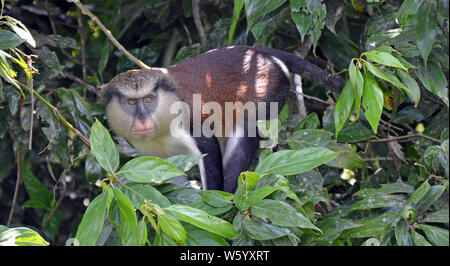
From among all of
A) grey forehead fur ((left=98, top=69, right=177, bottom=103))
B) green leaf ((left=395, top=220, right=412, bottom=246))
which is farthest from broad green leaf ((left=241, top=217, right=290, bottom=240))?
grey forehead fur ((left=98, top=69, right=177, bottom=103))

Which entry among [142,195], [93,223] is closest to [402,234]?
[142,195]

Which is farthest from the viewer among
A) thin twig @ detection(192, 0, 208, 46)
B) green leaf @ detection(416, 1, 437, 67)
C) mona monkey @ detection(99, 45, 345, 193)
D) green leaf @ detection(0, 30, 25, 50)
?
thin twig @ detection(192, 0, 208, 46)

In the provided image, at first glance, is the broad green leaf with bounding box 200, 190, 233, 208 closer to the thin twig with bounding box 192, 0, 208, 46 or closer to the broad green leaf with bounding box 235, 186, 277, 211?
the broad green leaf with bounding box 235, 186, 277, 211

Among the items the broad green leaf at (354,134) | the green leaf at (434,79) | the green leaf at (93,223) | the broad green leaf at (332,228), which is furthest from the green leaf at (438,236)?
the green leaf at (93,223)

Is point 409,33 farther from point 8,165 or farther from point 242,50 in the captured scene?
point 8,165

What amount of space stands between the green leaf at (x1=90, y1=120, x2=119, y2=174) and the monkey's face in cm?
109

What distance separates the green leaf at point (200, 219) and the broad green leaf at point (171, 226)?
3 centimetres

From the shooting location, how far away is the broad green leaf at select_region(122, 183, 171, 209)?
206cm

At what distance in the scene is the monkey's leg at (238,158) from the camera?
3.32 m

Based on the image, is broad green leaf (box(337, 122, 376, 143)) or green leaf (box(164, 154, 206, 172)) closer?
green leaf (box(164, 154, 206, 172))

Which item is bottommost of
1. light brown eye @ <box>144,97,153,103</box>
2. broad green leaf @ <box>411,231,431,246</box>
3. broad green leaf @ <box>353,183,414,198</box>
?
broad green leaf @ <box>411,231,431,246</box>

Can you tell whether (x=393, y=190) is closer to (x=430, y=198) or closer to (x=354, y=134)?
(x=430, y=198)

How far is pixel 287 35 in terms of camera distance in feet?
12.4

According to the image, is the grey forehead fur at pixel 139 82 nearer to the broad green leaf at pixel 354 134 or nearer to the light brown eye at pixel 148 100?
the light brown eye at pixel 148 100
